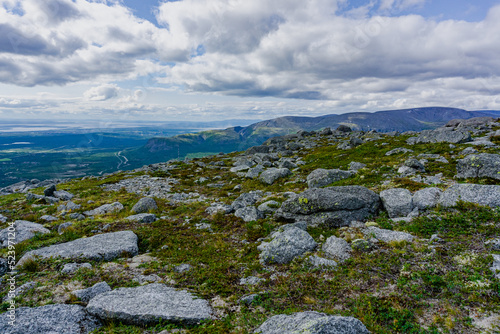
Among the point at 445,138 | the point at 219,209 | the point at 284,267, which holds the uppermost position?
the point at 445,138

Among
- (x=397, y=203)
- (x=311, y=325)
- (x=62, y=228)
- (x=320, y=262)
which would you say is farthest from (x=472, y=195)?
(x=62, y=228)

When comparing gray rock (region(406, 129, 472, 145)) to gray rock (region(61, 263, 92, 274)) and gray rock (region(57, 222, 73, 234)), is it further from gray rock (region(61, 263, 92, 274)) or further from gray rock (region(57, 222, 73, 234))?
gray rock (region(57, 222, 73, 234))

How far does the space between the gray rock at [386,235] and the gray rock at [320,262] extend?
3.27 metres

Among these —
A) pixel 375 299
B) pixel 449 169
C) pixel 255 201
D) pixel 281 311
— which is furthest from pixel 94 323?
pixel 449 169

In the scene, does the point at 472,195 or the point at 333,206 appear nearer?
the point at 472,195

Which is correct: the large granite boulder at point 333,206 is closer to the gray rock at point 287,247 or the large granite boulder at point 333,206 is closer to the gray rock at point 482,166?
the gray rock at point 287,247

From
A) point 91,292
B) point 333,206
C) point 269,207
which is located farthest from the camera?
point 269,207

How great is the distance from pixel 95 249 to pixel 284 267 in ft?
34.3

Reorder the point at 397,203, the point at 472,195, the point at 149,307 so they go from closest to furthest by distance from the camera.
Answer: the point at 149,307 → the point at 472,195 → the point at 397,203

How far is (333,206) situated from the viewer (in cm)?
1462

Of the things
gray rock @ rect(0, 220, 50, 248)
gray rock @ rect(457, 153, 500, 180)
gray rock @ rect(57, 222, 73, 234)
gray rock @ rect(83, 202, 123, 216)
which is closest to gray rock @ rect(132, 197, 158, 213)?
gray rock @ rect(83, 202, 123, 216)

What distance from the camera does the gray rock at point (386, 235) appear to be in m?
11.0

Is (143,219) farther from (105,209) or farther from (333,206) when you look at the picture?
(333,206)

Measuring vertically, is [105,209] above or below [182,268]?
below
